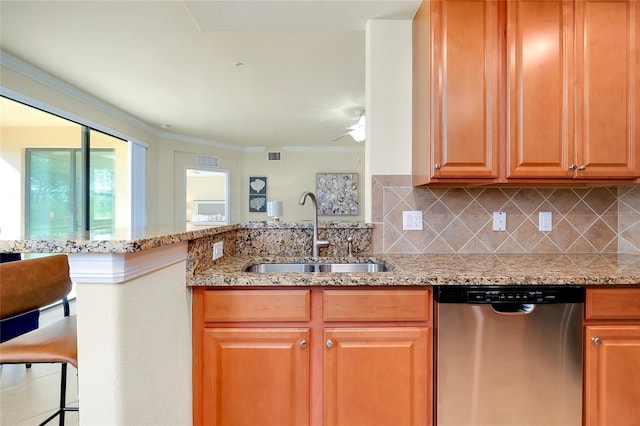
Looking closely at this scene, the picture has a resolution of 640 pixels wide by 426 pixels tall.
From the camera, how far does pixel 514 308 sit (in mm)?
1218

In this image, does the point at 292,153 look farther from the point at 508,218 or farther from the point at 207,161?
the point at 508,218

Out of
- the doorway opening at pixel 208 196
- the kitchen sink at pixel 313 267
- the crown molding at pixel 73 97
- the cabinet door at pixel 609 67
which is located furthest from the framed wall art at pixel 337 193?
the cabinet door at pixel 609 67

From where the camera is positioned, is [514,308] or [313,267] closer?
[514,308]

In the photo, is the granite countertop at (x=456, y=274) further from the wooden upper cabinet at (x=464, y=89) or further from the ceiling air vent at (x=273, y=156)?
the ceiling air vent at (x=273, y=156)

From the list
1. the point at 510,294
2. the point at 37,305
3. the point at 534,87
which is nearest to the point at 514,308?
the point at 510,294

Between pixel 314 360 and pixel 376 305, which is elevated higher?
pixel 376 305

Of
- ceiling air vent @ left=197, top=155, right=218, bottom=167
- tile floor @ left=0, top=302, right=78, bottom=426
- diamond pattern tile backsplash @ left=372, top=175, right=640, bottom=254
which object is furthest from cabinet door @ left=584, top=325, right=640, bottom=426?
ceiling air vent @ left=197, top=155, right=218, bottom=167

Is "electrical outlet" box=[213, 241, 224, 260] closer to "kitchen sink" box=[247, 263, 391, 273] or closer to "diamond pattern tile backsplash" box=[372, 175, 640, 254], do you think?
"kitchen sink" box=[247, 263, 391, 273]

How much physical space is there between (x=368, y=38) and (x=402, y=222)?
114 centimetres

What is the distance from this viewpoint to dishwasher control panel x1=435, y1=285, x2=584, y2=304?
121 centimetres

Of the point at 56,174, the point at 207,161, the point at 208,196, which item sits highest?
the point at 207,161

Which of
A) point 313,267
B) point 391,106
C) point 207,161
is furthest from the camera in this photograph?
point 207,161

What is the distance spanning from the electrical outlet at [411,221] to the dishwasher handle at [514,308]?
2.18ft

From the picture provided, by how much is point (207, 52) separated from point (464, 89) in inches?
85.6
